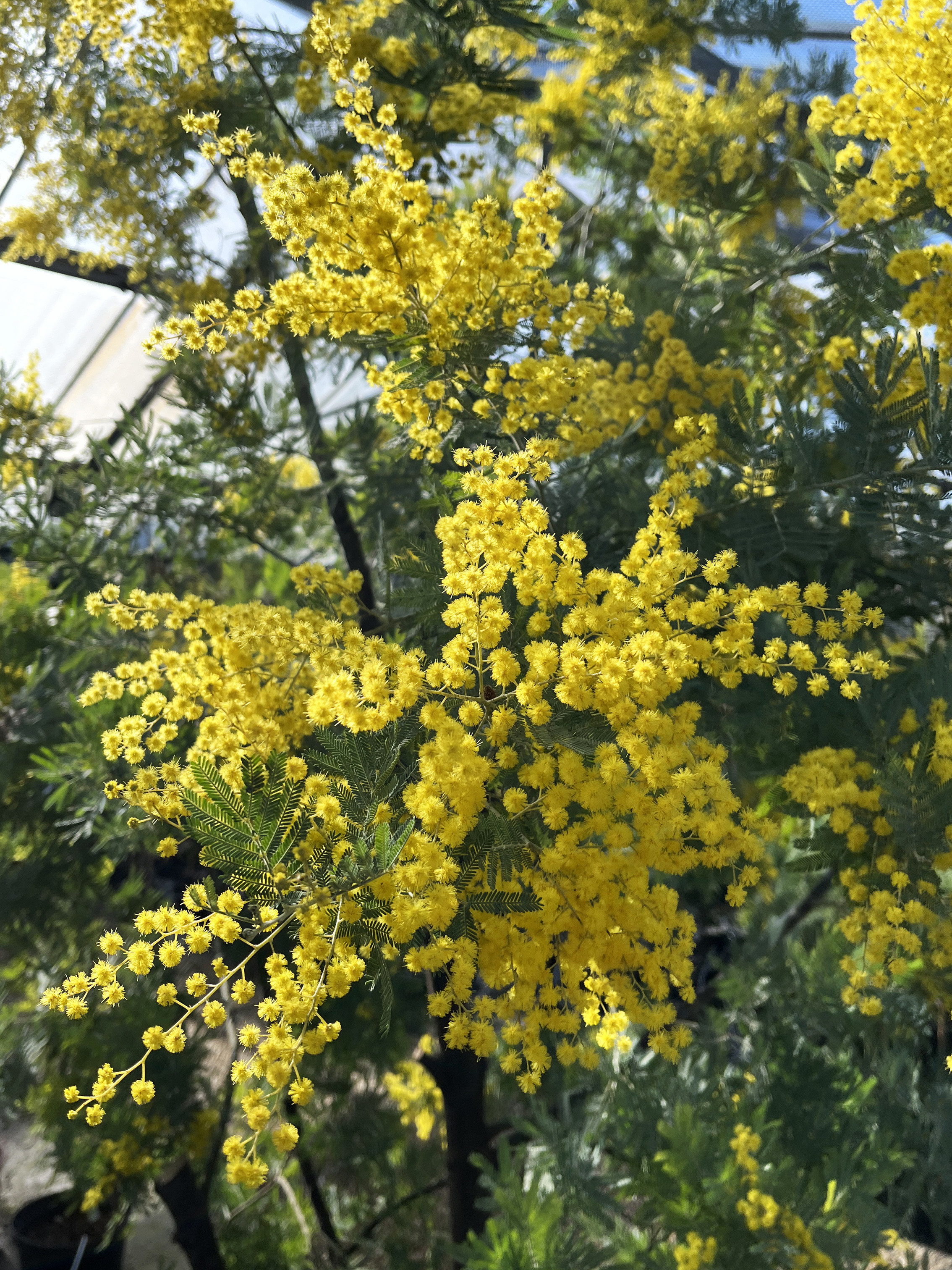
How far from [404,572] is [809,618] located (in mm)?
572

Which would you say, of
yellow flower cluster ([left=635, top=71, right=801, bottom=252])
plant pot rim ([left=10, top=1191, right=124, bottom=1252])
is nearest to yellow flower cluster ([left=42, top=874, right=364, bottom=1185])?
yellow flower cluster ([left=635, top=71, right=801, bottom=252])

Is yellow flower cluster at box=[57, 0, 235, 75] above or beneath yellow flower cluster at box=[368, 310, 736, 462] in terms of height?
above

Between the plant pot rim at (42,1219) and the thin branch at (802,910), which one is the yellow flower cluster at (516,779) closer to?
the thin branch at (802,910)

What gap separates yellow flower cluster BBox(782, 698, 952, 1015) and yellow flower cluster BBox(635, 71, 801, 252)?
165 centimetres

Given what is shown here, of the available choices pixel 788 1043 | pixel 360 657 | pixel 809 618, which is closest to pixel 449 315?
pixel 360 657

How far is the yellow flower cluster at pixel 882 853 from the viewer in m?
1.23

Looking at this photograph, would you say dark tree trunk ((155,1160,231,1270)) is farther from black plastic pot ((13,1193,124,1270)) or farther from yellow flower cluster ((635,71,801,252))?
yellow flower cluster ((635,71,801,252))

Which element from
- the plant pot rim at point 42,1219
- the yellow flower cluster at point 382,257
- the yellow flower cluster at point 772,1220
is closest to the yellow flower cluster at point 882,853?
the yellow flower cluster at point 772,1220

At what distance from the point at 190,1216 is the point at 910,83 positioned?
2.88 m

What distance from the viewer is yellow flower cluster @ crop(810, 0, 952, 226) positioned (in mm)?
1407

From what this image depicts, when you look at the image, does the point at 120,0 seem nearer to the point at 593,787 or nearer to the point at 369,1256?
the point at 593,787

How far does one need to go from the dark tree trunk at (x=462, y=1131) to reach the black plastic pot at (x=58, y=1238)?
43.2 inches

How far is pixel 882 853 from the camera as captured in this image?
1356 millimetres

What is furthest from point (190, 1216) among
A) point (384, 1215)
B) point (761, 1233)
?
point (761, 1233)
